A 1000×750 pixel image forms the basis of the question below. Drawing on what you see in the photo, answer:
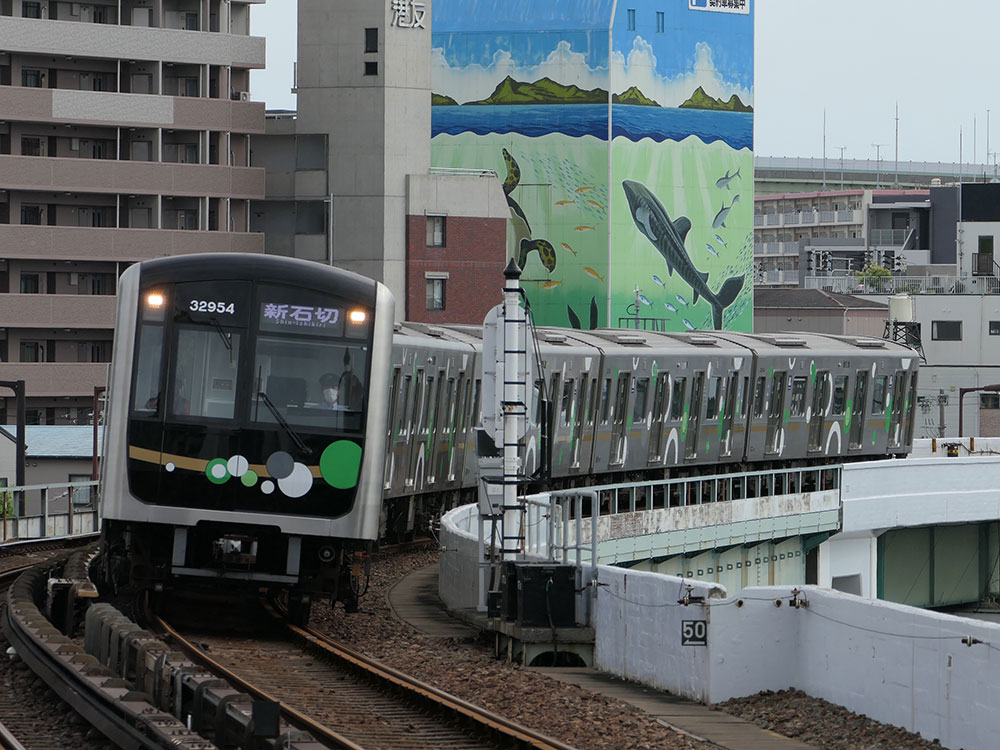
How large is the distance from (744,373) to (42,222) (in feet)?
102

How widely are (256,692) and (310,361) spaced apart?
3.74 metres

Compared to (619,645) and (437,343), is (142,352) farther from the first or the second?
(437,343)

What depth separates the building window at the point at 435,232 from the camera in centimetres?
6353

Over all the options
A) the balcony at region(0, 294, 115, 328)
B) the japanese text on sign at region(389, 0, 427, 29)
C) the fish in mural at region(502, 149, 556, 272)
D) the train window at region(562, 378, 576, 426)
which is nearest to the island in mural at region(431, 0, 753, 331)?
the fish in mural at region(502, 149, 556, 272)

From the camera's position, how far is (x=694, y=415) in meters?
34.3

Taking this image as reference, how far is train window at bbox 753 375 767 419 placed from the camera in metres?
35.6

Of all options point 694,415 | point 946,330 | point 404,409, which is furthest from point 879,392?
point 946,330

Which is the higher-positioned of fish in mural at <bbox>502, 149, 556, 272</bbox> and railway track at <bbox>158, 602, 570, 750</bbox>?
fish in mural at <bbox>502, 149, 556, 272</bbox>

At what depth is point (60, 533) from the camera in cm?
3072

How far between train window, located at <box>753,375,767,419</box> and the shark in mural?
55.5 meters

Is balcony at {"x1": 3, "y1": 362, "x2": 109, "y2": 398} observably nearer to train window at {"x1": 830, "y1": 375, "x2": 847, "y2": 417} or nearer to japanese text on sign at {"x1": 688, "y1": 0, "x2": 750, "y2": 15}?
train window at {"x1": 830, "y1": 375, "x2": 847, "y2": 417}

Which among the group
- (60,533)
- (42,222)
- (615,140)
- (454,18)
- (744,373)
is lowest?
(60,533)

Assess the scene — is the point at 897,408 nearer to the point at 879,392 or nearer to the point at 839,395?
the point at 879,392

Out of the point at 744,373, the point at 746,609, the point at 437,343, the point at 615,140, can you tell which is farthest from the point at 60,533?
the point at 615,140
